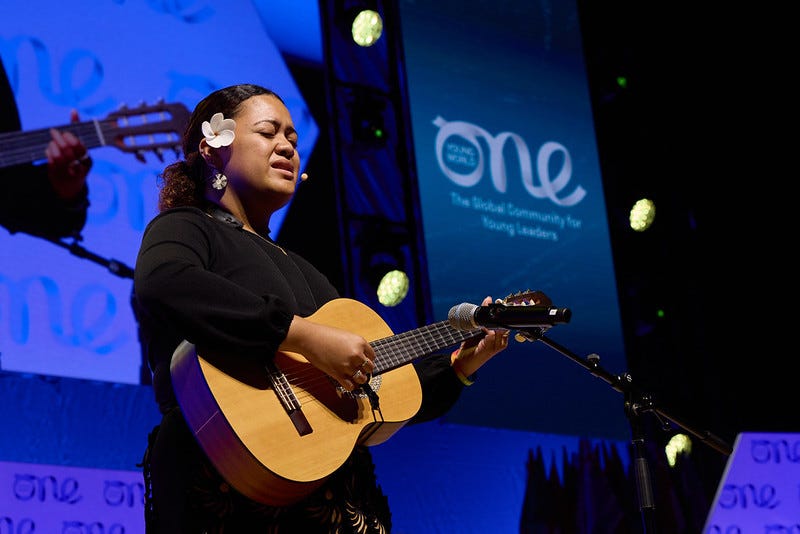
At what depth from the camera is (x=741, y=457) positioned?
4.67m

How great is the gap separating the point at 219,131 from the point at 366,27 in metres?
2.59

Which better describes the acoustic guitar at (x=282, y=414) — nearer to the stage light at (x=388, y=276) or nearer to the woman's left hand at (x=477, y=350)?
the woman's left hand at (x=477, y=350)

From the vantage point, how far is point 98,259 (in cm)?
358

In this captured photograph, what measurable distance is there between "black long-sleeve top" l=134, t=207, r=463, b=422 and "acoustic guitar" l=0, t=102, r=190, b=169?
5.43ft

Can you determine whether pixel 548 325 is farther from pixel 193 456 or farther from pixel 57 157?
pixel 57 157

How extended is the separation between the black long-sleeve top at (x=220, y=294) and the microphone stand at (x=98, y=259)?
154 centimetres

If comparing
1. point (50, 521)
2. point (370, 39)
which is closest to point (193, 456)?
point (50, 521)

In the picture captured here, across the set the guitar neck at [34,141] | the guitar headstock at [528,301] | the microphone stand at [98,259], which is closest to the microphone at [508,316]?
the guitar headstock at [528,301]

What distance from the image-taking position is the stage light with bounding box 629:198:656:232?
18.5 ft

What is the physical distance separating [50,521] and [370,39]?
2.68 m

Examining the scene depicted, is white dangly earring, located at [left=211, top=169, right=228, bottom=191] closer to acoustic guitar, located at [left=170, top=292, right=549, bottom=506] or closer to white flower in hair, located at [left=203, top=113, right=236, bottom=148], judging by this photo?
white flower in hair, located at [left=203, top=113, right=236, bottom=148]

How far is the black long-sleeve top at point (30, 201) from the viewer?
3.45 metres

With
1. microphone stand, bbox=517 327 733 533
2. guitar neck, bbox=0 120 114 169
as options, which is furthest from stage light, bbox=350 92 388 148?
microphone stand, bbox=517 327 733 533

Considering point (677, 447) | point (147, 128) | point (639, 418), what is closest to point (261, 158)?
point (639, 418)
